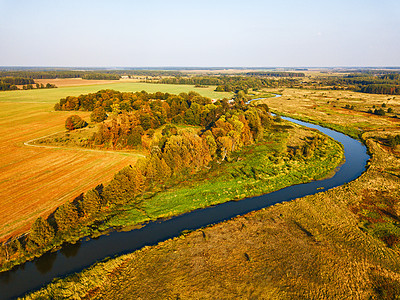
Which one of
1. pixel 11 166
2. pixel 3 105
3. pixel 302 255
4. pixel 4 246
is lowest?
pixel 302 255

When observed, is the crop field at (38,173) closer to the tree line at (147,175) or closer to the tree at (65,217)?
the tree line at (147,175)

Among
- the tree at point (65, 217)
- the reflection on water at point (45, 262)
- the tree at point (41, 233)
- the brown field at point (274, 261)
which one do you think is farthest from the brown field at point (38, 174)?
the brown field at point (274, 261)

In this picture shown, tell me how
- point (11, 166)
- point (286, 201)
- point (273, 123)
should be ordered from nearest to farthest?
point (286, 201) → point (11, 166) → point (273, 123)

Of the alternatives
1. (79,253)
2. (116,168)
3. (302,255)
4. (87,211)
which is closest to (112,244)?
(79,253)

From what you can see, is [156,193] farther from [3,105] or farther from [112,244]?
[3,105]

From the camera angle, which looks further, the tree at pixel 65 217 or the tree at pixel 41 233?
the tree at pixel 65 217

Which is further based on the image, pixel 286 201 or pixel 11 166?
pixel 11 166

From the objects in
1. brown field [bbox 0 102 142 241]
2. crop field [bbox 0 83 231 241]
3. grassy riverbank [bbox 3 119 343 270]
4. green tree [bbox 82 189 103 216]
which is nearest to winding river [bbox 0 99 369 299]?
grassy riverbank [bbox 3 119 343 270]
